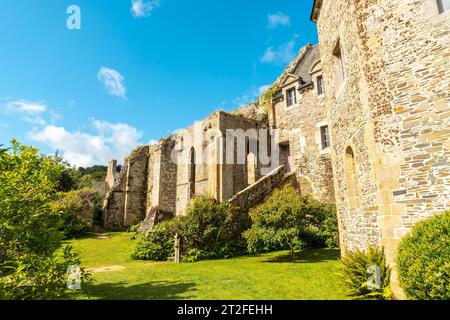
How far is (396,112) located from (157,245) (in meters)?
10.5

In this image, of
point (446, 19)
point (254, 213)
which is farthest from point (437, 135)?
point (254, 213)

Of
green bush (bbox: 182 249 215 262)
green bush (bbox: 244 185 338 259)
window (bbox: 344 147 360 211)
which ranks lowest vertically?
green bush (bbox: 182 249 215 262)

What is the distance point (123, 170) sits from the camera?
84.1 feet

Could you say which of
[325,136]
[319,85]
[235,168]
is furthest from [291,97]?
[235,168]

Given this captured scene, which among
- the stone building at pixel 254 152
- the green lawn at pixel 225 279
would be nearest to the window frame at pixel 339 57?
the green lawn at pixel 225 279

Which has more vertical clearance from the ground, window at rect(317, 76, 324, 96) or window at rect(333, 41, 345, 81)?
window at rect(317, 76, 324, 96)

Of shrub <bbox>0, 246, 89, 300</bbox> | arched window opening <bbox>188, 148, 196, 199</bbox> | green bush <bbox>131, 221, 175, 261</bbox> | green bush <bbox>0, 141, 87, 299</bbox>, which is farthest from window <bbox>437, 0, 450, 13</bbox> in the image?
arched window opening <bbox>188, 148, 196, 199</bbox>

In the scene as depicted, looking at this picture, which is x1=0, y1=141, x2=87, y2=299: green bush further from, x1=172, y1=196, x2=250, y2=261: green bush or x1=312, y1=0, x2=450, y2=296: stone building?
x1=172, y1=196, x2=250, y2=261: green bush

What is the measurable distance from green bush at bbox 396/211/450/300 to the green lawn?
157 cm

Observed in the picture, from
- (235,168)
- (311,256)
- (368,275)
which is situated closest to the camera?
(368,275)

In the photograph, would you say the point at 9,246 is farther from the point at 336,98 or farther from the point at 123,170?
the point at 123,170

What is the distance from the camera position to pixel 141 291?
689 cm

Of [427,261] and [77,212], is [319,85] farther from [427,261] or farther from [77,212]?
[77,212]

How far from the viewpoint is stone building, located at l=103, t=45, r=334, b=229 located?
15633 millimetres
